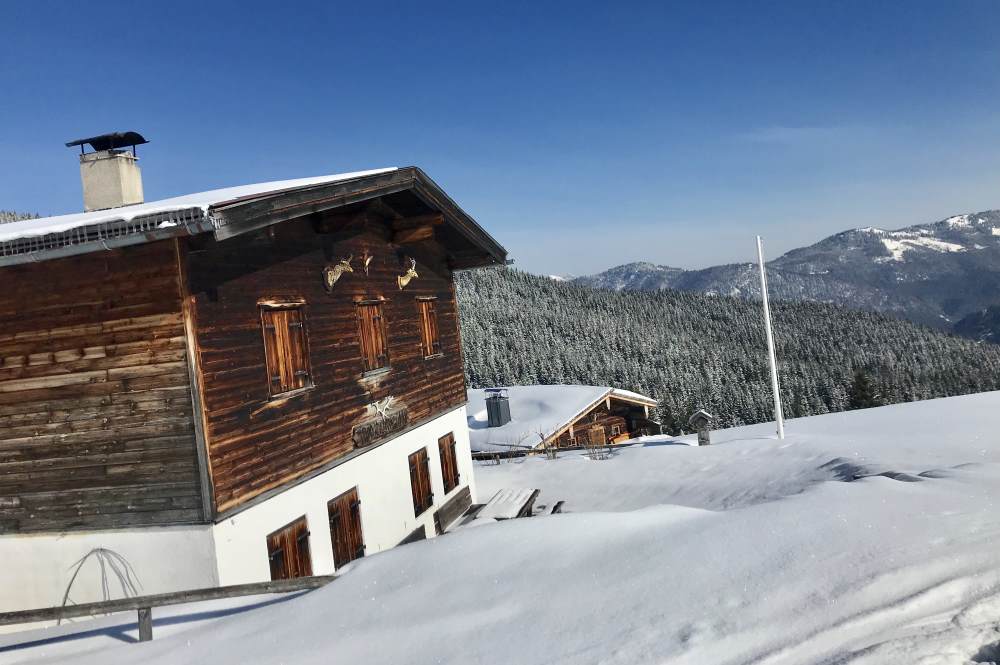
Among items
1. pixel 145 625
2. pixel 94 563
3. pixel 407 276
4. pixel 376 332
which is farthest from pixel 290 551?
pixel 407 276

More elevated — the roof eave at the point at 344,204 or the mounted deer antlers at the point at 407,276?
the roof eave at the point at 344,204

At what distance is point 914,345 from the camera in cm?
14662

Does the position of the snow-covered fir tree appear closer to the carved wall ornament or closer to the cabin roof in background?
the carved wall ornament

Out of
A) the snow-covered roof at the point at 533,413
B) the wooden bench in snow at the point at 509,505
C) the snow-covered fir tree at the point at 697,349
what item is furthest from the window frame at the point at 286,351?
the snow-covered fir tree at the point at 697,349

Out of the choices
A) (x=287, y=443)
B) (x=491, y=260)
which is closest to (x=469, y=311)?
(x=491, y=260)

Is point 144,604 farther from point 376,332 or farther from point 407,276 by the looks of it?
point 407,276

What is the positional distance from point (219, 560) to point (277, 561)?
1.32 meters

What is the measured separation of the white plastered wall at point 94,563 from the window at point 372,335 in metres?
4.75

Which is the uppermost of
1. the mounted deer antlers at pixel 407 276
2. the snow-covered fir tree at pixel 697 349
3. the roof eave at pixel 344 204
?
the roof eave at pixel 344 204

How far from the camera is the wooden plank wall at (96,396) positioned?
26.7 ft

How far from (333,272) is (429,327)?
14.7 feet

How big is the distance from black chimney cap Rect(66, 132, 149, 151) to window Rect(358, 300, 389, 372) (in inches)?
192

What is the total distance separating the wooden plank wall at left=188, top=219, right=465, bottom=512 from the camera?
8453mm

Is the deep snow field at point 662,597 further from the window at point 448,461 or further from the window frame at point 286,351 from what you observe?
the window at point 448,461
